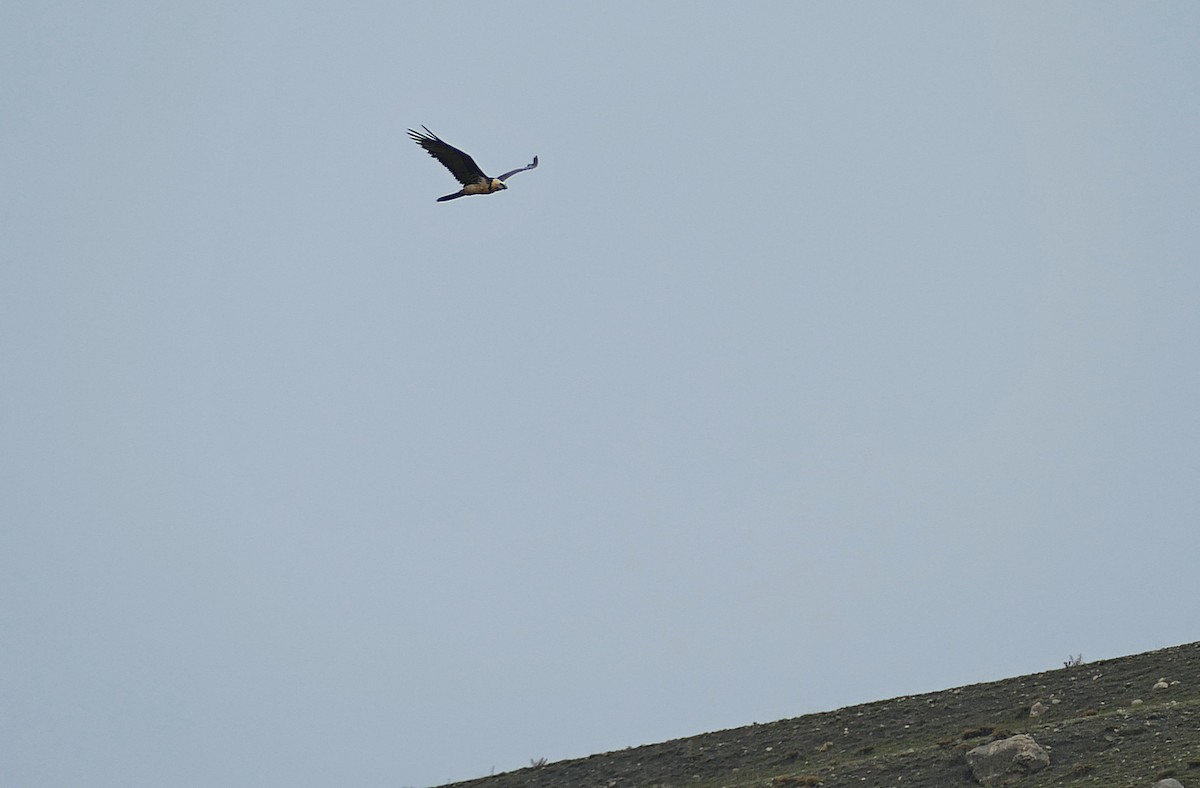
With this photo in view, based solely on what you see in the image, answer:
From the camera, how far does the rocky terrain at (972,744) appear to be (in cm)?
2847

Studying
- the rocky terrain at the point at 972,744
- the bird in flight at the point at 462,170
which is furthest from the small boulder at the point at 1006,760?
the bird in flight at the point at 462,170

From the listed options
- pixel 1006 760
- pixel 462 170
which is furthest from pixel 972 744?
pixel 462 170

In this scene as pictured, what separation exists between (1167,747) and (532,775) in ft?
70.4

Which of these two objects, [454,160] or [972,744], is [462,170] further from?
[972,744]

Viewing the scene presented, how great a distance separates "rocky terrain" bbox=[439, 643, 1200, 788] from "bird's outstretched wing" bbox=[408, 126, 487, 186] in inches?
719

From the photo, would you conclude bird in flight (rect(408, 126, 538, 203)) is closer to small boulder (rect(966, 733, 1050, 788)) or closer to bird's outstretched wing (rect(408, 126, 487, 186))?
bird's outstretched wing (rect(408, 126, 487, 186))

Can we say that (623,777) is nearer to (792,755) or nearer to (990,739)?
(792,755)

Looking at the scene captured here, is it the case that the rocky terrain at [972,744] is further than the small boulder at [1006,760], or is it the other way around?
the small boulder at [1006,760]

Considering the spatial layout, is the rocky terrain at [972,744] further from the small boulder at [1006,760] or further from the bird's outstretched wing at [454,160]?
the bird's outstretched wing at [454,160]

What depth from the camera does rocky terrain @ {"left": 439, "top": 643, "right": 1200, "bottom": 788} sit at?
28469 millimetres

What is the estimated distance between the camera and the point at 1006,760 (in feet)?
96.9

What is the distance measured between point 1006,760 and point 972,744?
2223mm

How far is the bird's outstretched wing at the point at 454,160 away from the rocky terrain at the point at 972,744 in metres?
18.3

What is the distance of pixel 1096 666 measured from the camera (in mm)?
38250
